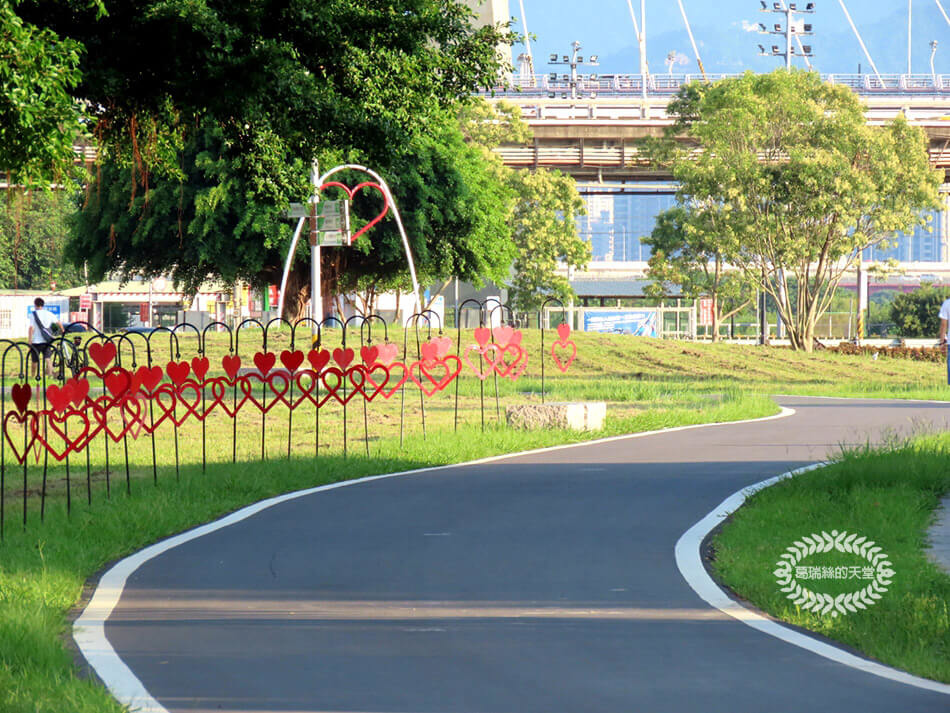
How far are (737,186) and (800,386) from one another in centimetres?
1166

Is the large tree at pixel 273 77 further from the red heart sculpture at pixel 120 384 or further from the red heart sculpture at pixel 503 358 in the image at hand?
the red heart sculpture at pixel 503 358

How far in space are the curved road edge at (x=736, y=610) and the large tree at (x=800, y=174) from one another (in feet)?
111

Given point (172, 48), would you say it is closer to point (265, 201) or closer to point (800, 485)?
point (265, 201)

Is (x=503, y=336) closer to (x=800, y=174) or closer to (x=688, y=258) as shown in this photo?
(x=800, y=174)

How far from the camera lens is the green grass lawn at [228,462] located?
699 centimetres

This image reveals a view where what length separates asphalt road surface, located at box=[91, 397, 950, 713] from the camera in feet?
19.2

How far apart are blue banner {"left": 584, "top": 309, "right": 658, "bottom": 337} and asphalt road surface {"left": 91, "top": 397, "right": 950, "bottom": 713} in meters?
52.3

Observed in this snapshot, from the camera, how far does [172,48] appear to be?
13594mm

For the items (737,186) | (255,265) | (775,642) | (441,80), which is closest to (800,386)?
(737,186)

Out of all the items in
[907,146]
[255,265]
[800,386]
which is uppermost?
[907,146]

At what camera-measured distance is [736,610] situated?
7.61m

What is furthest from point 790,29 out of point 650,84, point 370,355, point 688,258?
point 370,355

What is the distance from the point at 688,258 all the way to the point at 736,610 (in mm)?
53009

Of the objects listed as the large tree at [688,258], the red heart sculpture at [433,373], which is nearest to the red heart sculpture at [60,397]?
the red heart sculpture at [433,373]
